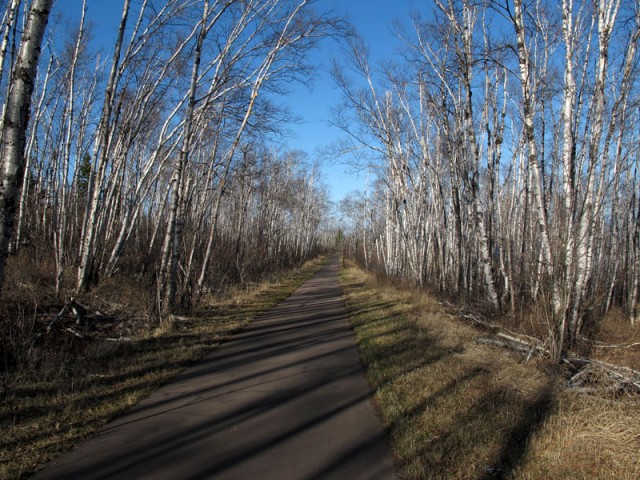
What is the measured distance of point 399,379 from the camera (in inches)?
213

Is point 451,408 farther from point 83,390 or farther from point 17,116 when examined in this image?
point 17,116

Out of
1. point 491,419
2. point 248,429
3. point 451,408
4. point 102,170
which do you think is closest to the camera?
point 248,429

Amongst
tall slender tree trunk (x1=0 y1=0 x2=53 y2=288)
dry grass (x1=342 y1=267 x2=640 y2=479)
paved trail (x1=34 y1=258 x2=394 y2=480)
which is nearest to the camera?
paved trail (x1=34 y1=258 x2=394 y2=480)

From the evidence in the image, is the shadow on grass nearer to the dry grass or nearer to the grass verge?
the dry grass

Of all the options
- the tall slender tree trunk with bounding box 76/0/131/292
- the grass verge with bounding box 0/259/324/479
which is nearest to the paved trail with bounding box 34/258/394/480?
the grass verge with bounding box 0/259/324/479

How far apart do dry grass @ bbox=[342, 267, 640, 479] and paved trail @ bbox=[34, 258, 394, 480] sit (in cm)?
37

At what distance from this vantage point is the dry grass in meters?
3.31

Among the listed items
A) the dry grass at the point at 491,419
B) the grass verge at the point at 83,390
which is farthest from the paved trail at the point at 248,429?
the dry grass at the point at 491,419

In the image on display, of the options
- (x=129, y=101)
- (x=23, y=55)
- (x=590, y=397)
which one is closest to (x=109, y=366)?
(x=23, y=55)

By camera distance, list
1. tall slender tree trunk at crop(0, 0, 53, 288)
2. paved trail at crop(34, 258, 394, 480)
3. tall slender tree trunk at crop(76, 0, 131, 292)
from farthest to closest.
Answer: tall slender tree trunk at crop(76, 0, 131, 292), tall slender tree trunk at crop(0, 0, 53, 288), paved trail at crop(34, 258, 394, 480)

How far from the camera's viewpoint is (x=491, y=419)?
4.18 m

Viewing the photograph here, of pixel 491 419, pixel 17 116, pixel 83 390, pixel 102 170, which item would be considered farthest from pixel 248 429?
pixel 102 170

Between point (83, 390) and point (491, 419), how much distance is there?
4469 mm

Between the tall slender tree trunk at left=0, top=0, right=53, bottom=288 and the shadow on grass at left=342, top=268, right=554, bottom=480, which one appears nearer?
the shadow on grass at left=342, top=268, right=554, bottom=480
